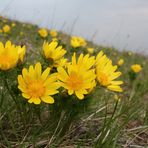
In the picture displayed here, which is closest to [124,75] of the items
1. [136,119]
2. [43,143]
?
[136,119]

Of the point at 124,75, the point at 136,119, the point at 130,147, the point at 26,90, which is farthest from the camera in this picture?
the point at 124,75

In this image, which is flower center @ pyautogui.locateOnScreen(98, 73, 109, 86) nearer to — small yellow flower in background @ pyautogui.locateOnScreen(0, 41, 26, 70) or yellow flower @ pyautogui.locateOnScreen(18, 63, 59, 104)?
yellow flower @ pyautogui.locateOnScreen(18, 63, 59, 104)

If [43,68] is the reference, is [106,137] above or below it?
below

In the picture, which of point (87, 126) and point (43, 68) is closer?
point (43, 68)

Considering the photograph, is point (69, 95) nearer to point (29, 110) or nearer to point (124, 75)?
point (29, 110)

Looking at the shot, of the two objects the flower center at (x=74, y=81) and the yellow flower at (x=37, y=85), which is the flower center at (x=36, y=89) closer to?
the yellow flower at (x=37, y=85)

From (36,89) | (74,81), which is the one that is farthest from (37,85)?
(74,81)

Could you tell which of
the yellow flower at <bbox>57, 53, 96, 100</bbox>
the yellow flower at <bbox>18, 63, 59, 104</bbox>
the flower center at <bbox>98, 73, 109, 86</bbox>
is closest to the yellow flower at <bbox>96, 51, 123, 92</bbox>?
the flower center at <bbox>98, 73, 109, 86</bbox>
